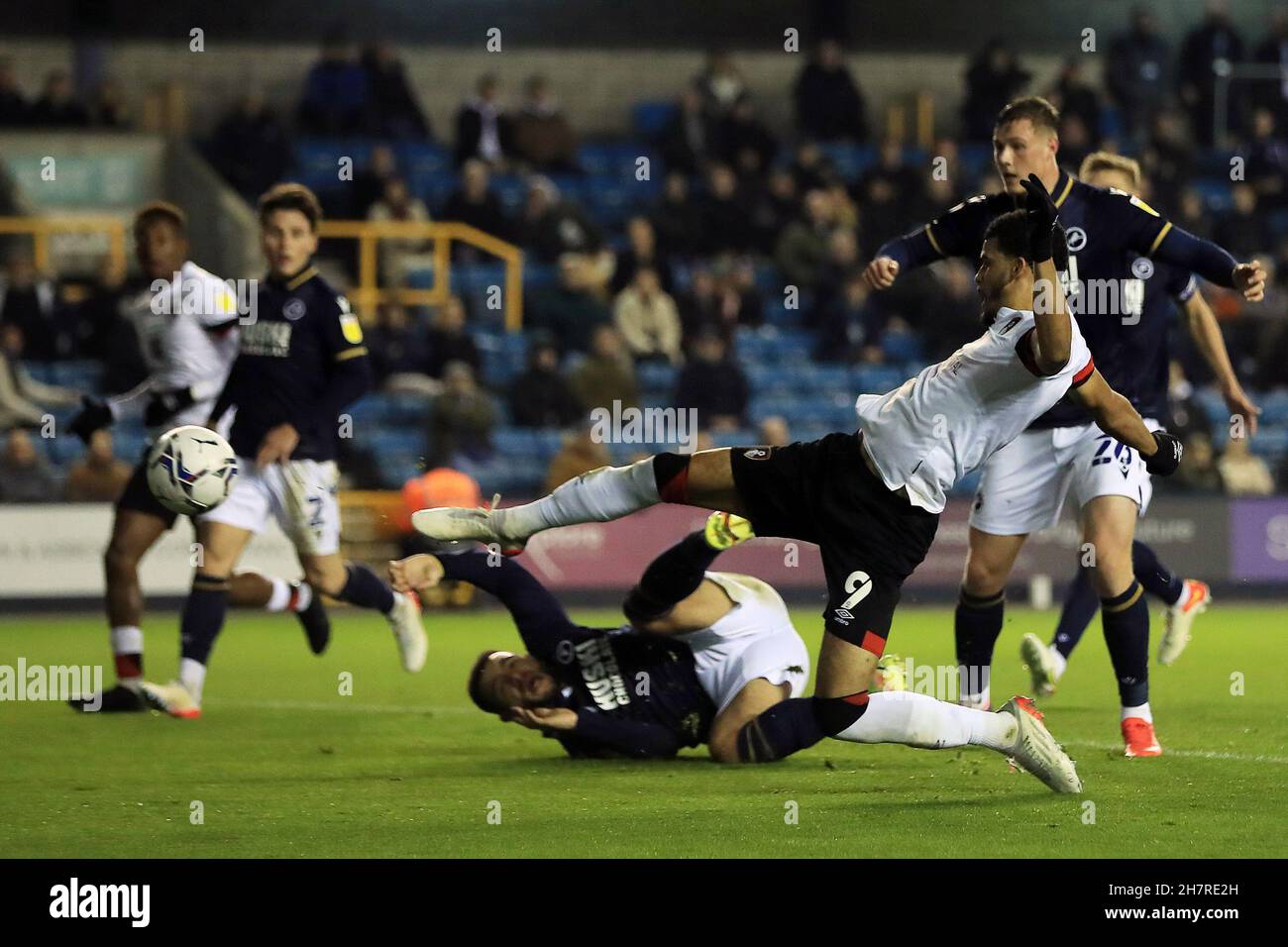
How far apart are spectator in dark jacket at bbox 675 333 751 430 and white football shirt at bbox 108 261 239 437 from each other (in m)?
9.30

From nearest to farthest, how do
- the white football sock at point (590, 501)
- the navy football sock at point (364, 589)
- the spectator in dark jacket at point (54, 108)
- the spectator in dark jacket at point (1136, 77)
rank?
the white football sock at point (590, 501)
the navy football sock at point (364, 589)
the spectator in dark jacket at point (54, 108)
the spectator in dark jacket at point (1136, 77)

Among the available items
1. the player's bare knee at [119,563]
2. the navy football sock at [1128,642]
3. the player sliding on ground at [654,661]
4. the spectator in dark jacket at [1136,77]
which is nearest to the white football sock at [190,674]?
the player's bare knee at [119,563]

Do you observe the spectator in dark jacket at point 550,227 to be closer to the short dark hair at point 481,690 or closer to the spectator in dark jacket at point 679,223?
the spectator in dark jacket at point 679,223

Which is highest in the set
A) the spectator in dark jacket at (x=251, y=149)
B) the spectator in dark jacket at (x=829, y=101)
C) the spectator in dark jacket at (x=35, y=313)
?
the spectator in dark jacket at (x=829, y=101)

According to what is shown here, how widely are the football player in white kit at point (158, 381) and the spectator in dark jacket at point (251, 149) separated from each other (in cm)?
1155

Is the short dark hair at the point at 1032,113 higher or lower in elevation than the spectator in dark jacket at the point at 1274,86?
lower

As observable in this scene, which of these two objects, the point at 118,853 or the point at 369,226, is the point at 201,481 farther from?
the point at 369,226

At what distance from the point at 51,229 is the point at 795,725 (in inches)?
559

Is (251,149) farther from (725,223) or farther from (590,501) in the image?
(590,501)

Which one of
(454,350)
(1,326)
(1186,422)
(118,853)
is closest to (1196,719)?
(118,853)

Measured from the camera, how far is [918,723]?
22.1 ft

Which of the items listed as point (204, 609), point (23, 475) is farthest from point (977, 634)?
point (23, 475)

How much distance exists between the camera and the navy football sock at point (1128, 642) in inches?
316

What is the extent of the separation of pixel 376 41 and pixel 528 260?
396cm
